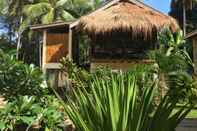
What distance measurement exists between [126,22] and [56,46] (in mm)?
3828

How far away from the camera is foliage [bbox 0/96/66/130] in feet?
19.8

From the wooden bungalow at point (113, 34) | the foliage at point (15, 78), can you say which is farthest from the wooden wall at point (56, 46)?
the foliage at point (15, 78)

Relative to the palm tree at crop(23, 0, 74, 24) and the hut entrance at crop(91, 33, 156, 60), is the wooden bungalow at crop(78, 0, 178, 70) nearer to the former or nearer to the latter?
the hut entrance at crop(91, 33, 156, 60)

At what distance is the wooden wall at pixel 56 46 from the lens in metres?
23.8

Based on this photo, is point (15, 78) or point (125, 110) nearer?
point (125, 110)

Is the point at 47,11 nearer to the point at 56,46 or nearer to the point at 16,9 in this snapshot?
the point at 16,9

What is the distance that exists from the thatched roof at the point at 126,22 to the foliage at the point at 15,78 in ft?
49.4

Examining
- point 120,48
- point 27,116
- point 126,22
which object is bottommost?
point 27,116

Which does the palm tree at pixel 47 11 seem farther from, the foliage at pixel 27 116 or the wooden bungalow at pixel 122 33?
the foliage at pixel 27 116

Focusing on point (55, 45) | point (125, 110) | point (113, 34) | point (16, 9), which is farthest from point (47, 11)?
point (125, 110)

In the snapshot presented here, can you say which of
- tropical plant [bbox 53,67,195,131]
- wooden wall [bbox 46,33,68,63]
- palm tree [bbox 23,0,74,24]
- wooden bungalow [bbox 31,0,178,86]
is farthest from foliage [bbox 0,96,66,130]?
palm tree [bbox 23,0,74,24]

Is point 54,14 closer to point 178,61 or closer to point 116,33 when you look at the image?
point 116,33

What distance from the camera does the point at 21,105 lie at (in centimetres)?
612

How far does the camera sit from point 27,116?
610cm
